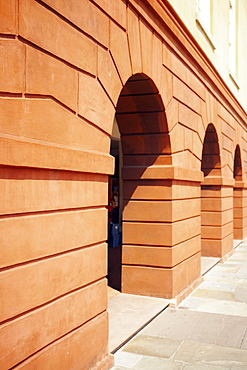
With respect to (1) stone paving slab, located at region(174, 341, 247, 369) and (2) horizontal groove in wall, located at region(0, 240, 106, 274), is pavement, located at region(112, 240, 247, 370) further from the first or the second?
(2) horizontal groove in wall, located at region(0, 240, 106, 274)

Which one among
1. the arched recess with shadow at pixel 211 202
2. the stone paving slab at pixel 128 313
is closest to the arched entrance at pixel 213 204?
the arched recess with shadow at pixel 211 202

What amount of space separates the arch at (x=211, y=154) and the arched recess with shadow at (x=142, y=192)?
3.93 m

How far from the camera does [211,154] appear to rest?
38.1 feet

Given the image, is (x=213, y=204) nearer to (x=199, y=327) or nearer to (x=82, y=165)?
(x=199, y=327)

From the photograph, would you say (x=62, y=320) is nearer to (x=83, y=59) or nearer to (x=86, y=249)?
(x=86, y=249)

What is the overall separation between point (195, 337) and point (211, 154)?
6.39m

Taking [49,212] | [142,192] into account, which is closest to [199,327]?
[142,192]

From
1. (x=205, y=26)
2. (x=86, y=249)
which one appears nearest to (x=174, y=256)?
(x=86, y=249)

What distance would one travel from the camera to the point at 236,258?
12.9 metres

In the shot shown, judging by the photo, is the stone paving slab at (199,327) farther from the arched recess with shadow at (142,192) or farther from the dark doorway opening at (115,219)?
the dark doorway opening at (115,219)

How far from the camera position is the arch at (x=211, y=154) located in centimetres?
1123

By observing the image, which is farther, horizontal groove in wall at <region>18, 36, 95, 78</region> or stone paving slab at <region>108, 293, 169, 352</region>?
stone paving slab at <region>108, 293, 169, 352</region>

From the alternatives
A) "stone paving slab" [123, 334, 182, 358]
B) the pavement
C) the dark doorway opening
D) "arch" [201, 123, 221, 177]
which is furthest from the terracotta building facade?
the dark doorway opening

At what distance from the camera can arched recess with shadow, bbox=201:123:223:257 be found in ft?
38.3
